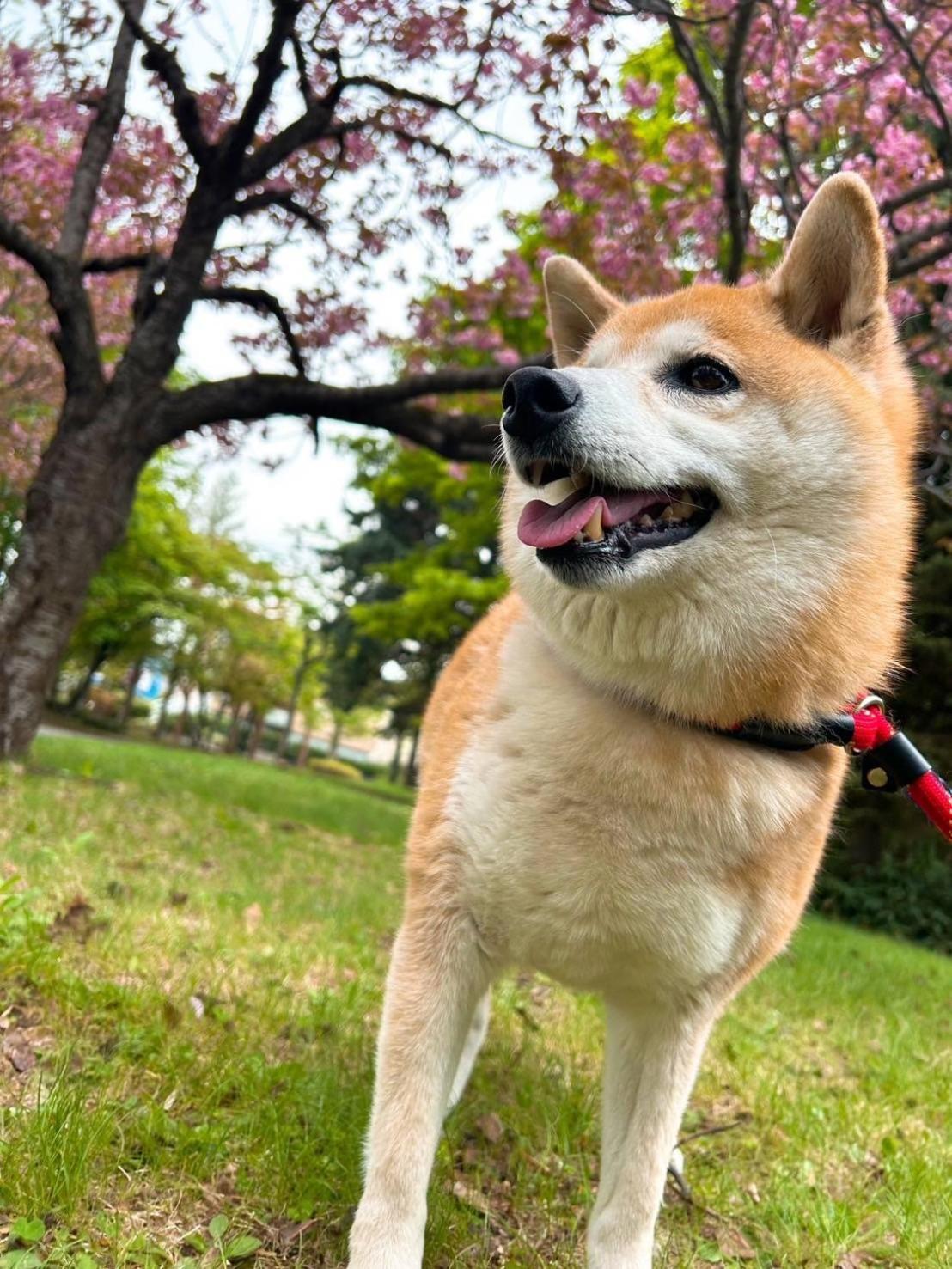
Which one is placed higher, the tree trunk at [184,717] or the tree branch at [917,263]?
the tree branch at [917,263]

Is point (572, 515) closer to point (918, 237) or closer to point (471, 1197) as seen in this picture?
point (471, 1197)

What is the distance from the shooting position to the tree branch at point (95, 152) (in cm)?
718

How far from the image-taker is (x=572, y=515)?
5.50 feet

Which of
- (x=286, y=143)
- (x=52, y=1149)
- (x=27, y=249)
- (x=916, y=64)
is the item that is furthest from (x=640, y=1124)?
(x=286, y=143)

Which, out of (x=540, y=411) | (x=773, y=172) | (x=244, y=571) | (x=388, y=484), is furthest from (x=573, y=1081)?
(x=244, y=571)

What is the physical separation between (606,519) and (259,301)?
8.11 metres

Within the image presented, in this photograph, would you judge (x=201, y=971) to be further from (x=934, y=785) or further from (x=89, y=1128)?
(x=934, y=785)

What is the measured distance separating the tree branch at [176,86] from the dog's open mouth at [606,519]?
7459 mm

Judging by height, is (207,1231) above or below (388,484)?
below

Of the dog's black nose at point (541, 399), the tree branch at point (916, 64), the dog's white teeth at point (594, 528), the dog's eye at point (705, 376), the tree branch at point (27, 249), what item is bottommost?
the dog's white teeth at point (594, 528)

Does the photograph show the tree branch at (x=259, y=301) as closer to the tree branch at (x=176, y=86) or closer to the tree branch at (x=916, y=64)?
the tree branch at (x=176, y=86)

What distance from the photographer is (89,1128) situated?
1748mm

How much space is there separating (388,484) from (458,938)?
14785 mm

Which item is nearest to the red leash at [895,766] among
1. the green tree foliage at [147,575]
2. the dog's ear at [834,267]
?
the dog's ear at [834,267]
